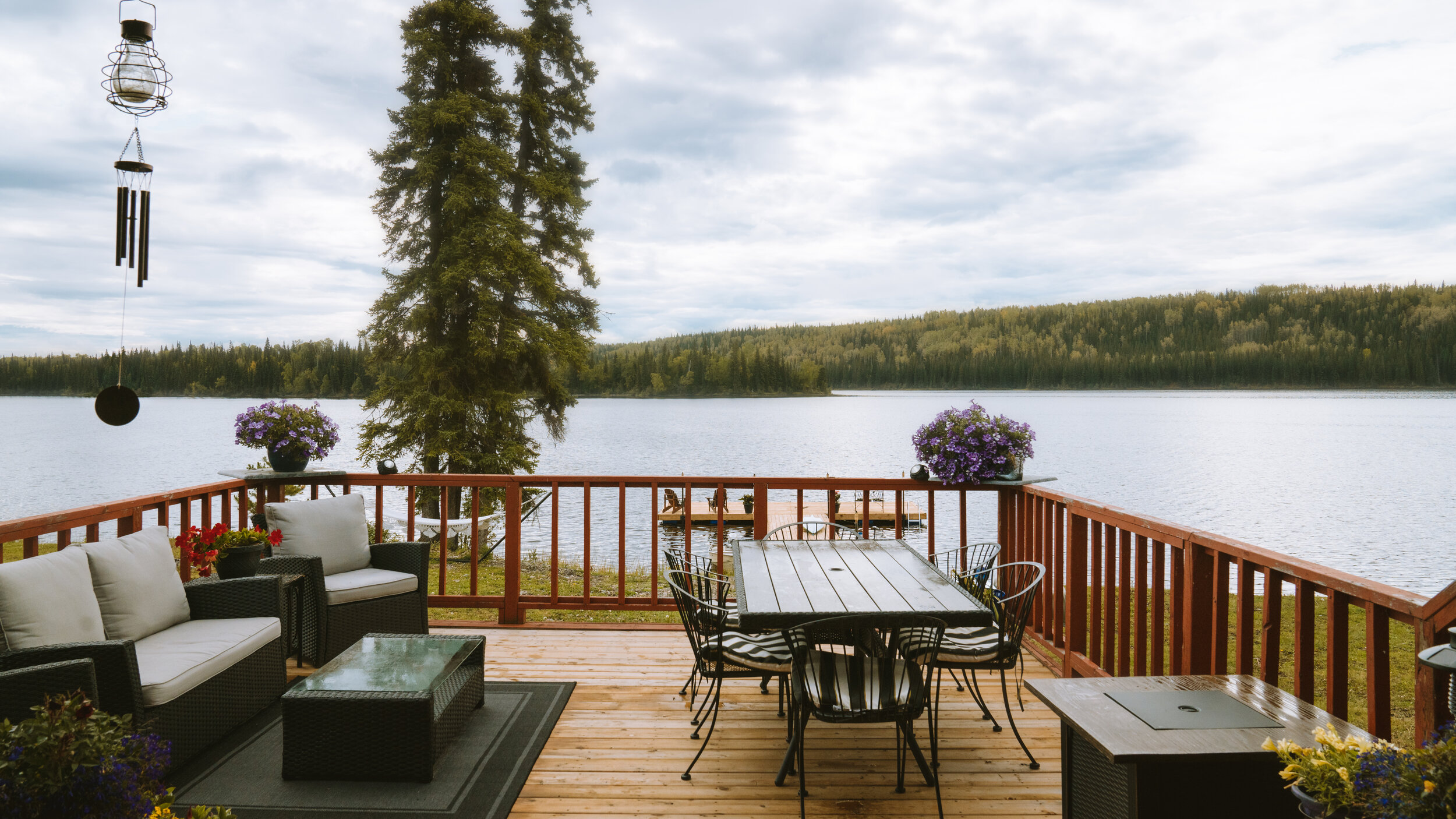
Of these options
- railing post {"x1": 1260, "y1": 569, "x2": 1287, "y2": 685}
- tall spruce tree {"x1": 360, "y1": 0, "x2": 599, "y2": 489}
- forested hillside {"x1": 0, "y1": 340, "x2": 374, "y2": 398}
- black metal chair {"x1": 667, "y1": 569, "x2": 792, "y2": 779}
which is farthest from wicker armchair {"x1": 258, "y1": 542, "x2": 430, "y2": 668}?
forested hillside {"x1": 0, "y1": 340, "x2": 374, "y2": 398}

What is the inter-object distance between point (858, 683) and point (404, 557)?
3.00 metres

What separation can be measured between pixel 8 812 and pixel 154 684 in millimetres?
1403

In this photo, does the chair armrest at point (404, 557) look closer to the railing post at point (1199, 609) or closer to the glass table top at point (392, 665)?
the glass table top at point (392, 665)

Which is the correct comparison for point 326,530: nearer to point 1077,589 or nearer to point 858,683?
point 858,683

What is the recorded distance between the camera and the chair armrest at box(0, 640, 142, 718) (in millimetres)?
2477

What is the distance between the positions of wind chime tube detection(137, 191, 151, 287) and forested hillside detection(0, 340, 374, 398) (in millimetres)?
13236

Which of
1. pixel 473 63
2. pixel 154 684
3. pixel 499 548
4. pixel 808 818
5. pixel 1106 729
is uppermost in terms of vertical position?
pixel 473 63

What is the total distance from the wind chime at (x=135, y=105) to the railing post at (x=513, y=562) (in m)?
2.31

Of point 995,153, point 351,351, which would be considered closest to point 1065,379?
point 995,153

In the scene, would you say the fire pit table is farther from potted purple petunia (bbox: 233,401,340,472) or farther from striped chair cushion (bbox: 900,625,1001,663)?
potted purple petunia (bbox: 233,401,340,472)

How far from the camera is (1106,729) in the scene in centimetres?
185

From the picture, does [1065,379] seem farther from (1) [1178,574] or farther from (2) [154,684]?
(2) [154,684]

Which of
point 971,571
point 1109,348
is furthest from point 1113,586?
point 1109,348

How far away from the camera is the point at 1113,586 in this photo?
11.8ft
